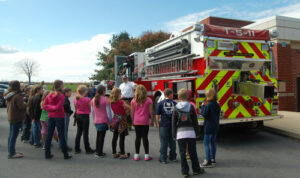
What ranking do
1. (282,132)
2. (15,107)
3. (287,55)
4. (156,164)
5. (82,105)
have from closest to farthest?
(156,164) → (15,107) → (82,105) → (282,132) → (287,55)

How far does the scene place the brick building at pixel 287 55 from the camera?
36.4 ft

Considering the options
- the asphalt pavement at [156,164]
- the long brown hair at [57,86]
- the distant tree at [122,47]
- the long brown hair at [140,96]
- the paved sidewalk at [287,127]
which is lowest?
the asphalt pavement at [156,164]

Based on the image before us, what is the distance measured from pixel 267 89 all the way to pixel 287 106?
6.96 metres

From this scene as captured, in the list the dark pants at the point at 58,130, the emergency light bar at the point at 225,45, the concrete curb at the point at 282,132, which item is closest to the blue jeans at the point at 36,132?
the dark pants at the point at 58,130

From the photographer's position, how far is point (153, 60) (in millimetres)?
9477

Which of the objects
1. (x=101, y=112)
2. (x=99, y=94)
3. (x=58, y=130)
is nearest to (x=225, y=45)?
(x=99, y=94)

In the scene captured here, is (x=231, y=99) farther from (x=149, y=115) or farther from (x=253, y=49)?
(x=149, y=115)

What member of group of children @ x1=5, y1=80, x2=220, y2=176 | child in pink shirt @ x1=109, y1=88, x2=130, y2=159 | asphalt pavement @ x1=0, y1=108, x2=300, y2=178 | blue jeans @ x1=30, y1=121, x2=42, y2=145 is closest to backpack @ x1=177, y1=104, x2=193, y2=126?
group of children @ x1=5, y1=80, x2=220, y2=176

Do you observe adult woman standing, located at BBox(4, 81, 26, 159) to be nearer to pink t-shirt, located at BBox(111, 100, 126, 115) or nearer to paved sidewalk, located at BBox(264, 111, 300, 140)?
pink t-shirt, located at BBox(111, 100, 126, 115)

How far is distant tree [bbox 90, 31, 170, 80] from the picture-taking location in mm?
27328

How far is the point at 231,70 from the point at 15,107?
17.3ft

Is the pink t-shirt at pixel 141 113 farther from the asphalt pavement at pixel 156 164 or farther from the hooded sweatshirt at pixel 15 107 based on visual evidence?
the hooded sweatshirt at pixel 15 107

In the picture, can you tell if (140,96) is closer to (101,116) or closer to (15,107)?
(101,116)

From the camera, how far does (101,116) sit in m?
5.24
